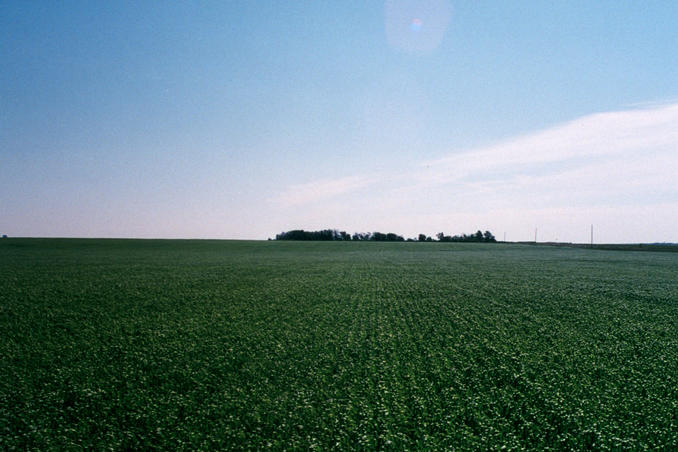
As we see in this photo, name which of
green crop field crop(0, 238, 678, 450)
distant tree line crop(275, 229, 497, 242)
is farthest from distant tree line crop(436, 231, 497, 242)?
green crop field crop(0, 238, 678, 450)

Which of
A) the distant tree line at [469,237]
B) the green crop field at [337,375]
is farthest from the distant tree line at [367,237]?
the green crop field at [337,375]

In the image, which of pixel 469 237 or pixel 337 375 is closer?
pixel 337 375

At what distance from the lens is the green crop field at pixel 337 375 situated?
193 inches

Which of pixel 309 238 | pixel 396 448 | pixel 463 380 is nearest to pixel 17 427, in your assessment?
pixel 396 448

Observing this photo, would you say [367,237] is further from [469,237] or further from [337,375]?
[337,375]

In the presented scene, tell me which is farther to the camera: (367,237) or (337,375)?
(367,237)

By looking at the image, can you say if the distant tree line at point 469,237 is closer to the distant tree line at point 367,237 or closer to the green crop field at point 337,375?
the distant tree line at point 367,237

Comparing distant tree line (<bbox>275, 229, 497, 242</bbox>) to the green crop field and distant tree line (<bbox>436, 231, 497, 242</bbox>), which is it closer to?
distant tree line (<bbox>436, 231, 497, 242</bbox>)

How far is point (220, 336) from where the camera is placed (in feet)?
31.0

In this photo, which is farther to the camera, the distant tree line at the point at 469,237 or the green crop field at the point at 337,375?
the distant tree line at the point at 469,237

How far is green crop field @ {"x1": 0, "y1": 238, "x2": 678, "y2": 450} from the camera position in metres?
4.90

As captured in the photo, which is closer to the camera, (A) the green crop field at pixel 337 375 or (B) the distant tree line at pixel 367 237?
(A) the green crop field at pixel 337 375

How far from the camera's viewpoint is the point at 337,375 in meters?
6.80

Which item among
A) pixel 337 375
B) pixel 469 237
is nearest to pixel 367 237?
pixel 469 237
